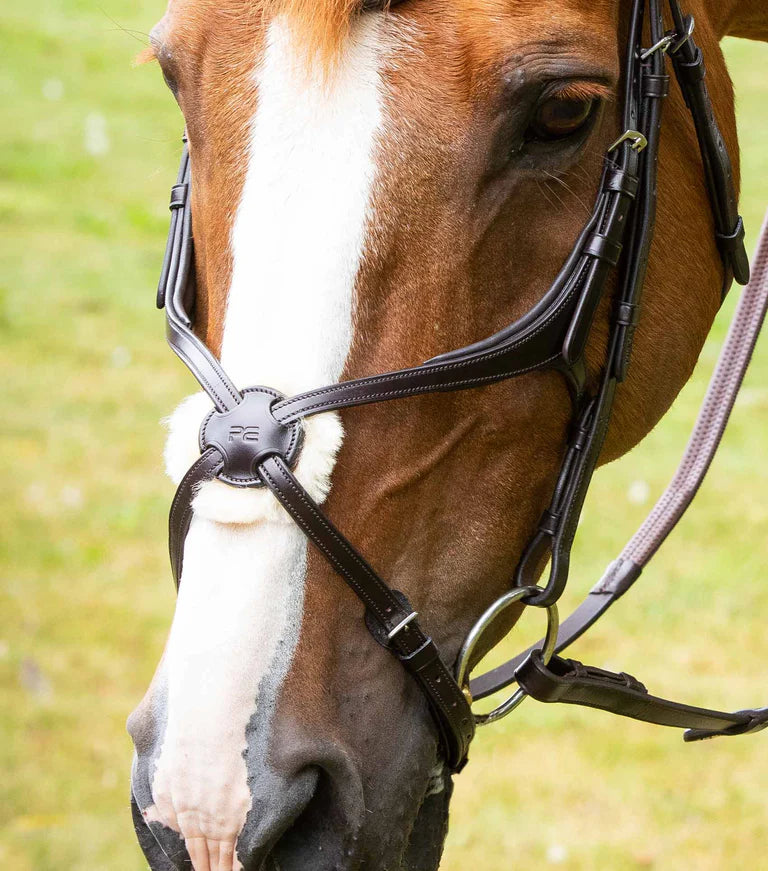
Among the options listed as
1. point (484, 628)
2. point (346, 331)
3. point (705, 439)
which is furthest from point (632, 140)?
point (705, 439)

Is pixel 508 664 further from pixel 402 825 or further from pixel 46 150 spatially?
pixel 46 150

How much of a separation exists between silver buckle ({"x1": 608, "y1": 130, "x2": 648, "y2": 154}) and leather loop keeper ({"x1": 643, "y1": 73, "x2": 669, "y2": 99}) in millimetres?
72

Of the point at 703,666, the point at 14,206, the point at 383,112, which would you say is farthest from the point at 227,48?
the point at 14,206

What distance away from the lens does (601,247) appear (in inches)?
68.8

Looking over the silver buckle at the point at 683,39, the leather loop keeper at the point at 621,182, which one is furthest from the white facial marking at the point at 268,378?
the silver buckle at the point at 683,39

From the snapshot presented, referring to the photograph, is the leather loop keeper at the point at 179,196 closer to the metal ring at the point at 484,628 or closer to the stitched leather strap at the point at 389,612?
the stitched leather strap at the point at 389,612

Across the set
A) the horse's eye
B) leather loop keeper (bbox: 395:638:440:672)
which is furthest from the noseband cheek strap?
the horse's eye

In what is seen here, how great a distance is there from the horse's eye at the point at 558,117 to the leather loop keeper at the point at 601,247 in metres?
0.16

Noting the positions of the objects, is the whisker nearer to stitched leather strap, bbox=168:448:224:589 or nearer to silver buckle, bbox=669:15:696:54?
silver buckle, bbox=669:15:696:54

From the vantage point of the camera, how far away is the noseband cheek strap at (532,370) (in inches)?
63.0

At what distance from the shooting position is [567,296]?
5.72 ft

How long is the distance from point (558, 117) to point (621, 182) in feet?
0.53

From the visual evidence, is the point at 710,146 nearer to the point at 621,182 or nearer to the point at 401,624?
the point at 621,182

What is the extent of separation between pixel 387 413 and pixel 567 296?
1.10 feet
